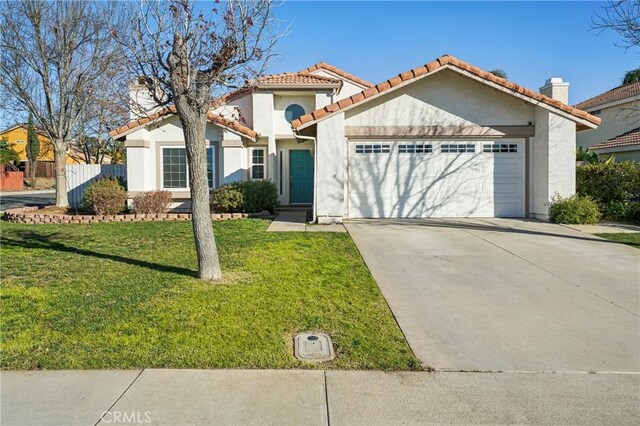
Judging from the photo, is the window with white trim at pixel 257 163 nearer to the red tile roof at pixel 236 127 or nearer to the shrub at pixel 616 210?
the red tile roof at pixel 236 127

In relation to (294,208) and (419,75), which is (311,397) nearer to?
(419,75)

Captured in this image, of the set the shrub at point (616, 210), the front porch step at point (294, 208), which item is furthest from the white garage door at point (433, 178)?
the front porch step at point (294, 208)

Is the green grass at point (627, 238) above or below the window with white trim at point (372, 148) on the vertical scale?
below

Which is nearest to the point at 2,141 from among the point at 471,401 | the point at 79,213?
the point at 79,213

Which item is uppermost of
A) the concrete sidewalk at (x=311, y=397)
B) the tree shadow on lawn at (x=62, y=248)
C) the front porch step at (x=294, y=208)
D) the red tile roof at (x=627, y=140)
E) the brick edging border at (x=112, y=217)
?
the red tile roof at (x=627, y=140)

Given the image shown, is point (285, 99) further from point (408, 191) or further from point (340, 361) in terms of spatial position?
point (340, 361)

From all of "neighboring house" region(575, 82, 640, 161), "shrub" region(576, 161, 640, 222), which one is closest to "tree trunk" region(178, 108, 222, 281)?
"shrub" region(576, 161, 640, 222)

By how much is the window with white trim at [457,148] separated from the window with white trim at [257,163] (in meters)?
7.67

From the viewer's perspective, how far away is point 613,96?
1037 inches

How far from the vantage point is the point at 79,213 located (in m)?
16.9

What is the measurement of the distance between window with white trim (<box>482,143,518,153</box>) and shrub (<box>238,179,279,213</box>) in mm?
6913

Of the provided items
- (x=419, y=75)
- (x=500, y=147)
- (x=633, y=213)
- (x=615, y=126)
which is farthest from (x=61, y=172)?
(x=615, y=126)

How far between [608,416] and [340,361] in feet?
7.30

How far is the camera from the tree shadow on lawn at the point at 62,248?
7848mm
